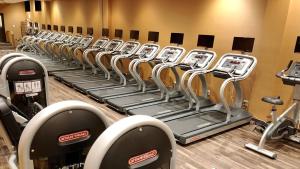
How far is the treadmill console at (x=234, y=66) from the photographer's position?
4.27 m

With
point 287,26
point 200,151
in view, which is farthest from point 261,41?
point 200,151

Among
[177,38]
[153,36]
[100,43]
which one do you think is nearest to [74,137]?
[177,38]

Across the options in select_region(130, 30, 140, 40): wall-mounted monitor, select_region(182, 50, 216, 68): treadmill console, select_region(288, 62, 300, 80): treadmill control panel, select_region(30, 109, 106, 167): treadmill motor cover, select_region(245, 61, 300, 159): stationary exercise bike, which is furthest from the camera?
select_region(130, 30, 140, 40): wall-mounted monitor

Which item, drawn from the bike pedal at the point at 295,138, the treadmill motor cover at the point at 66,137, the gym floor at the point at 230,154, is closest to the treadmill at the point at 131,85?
the gym floor at the point at 230,154

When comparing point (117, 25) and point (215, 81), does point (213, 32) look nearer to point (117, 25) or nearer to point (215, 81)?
point (215, 81)

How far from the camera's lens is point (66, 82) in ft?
22.5

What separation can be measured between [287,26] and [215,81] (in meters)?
1.80

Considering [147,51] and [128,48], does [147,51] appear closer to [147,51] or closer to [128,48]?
[147,51]

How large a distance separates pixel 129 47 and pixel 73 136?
561 cm

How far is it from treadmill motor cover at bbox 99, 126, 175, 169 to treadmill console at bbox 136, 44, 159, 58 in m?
4.83

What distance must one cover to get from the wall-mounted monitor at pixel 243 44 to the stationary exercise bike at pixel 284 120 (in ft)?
2.98

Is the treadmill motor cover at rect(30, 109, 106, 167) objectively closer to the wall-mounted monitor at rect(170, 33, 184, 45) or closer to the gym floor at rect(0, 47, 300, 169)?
the gym floor at rect(0, 47, 300, 169)

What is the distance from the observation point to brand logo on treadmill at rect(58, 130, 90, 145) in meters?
1.48

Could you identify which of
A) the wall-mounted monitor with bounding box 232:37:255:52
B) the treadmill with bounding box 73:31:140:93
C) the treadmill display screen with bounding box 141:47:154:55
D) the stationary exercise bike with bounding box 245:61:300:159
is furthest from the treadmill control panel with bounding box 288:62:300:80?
the treadmill with bounding box 73:31:140:93
